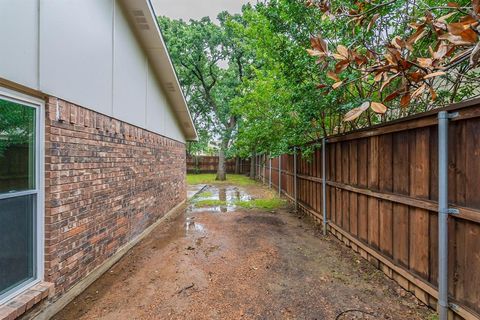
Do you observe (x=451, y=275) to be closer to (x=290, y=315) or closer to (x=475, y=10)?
(x=290, y=315)

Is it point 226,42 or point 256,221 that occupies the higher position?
point 226,42

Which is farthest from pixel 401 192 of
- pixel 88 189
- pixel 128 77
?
pixel 128 77

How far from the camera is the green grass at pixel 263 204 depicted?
845 centimetres

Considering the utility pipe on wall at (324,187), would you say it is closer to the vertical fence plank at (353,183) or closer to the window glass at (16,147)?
the vertical fence plank at (353,183)

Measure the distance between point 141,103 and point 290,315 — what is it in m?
4.72

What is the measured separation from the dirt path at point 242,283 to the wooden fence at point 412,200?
1.15 feet

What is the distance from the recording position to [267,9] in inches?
194

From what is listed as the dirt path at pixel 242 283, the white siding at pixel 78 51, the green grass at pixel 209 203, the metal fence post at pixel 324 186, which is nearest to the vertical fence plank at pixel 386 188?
the dirt path at pixel 242 283

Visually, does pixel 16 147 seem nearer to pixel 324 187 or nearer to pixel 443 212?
pixel 443 212

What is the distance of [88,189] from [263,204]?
6349mm

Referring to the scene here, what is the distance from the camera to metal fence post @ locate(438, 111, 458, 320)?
2.35 m

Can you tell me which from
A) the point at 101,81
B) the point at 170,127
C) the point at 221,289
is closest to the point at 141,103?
the point at 101,81

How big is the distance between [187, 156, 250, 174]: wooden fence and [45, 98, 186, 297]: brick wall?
18.1 metres

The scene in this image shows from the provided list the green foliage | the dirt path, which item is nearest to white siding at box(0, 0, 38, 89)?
the green foliage
